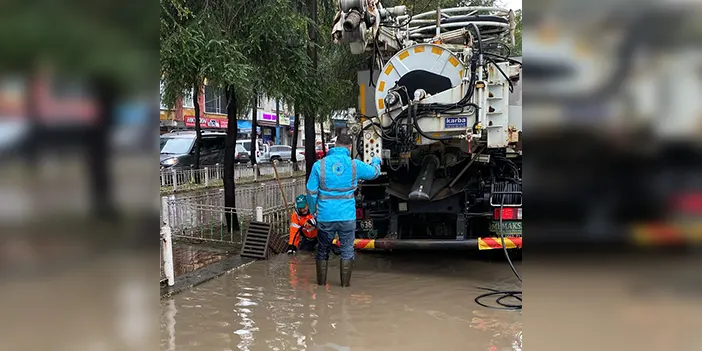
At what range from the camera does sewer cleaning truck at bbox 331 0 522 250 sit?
5734 millimetres

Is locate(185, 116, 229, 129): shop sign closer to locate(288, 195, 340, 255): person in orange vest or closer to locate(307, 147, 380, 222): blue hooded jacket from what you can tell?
locate(288, 195, 340, 255): person in orange vest

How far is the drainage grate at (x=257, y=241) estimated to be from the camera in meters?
7.36

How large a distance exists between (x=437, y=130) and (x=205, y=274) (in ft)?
10.9

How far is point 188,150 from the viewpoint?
21844mm

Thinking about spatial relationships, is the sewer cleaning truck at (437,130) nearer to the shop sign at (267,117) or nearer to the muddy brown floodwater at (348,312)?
the muddy brown floodwater at (348,312)

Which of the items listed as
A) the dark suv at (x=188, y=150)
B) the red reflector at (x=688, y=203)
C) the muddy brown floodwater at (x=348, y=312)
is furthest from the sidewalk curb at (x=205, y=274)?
the dark suv at (x=188, y=150)

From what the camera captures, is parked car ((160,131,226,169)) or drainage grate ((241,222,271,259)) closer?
drainage grate ((241,222,271,259))

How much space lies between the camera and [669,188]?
1680 millimetres

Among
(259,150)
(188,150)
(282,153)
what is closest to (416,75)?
(188,150)

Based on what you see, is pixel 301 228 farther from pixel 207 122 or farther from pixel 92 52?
pixel 207 122

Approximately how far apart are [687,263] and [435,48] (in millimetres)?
4679

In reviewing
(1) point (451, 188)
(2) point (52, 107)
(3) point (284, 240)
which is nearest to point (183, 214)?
(3) point (284, 240)

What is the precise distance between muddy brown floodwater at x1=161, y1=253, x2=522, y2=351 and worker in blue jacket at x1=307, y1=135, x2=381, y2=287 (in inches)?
21.5

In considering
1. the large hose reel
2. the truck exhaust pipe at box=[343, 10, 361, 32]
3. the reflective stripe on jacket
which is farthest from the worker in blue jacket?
the reflective stripe on jacket
